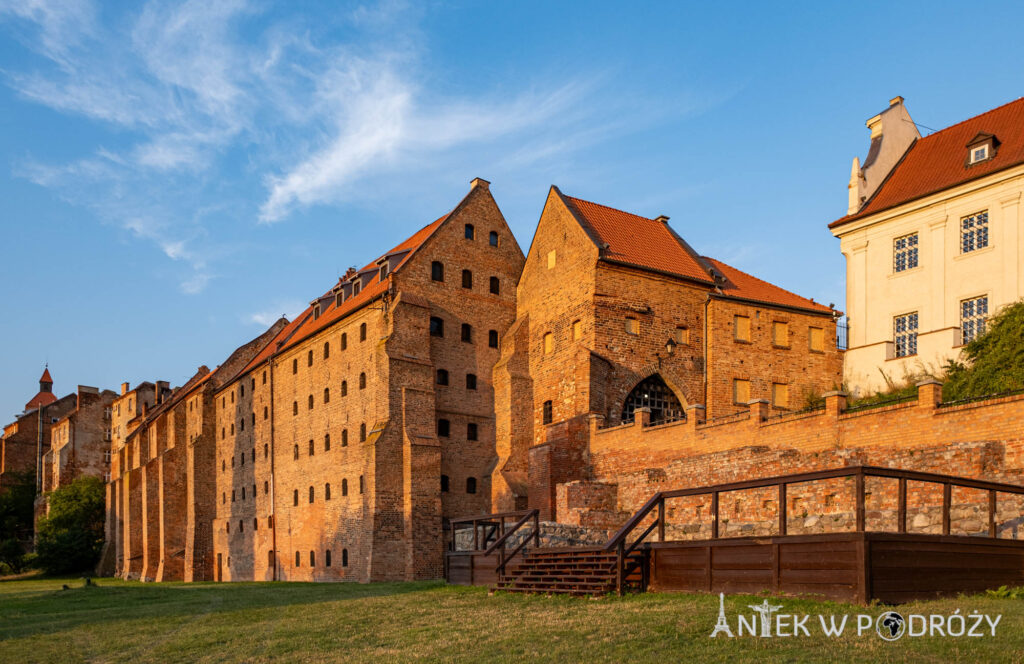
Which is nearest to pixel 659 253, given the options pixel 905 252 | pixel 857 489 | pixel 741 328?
pixel 741 328

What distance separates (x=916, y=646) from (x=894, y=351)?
2498cm

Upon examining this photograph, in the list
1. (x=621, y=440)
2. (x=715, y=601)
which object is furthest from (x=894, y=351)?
(x=715, y=601)

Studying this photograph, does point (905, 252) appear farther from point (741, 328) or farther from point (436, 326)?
point (436, 326)

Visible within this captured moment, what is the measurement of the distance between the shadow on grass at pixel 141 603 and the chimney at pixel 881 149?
22.6 m

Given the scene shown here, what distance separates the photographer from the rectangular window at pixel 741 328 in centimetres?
3666

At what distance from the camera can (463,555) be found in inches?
896

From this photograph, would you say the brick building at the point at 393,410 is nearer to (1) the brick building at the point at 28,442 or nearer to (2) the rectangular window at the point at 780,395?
(2) the rectangular window at the point at 780,395

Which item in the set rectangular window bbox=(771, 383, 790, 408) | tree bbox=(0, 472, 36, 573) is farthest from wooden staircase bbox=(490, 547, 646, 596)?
tree bbox=(0, 472, 36, 573)

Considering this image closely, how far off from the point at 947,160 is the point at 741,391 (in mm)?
11080

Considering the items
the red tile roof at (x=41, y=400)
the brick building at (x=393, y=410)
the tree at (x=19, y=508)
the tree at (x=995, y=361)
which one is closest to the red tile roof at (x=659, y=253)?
the brick building at (x=393, y=410)

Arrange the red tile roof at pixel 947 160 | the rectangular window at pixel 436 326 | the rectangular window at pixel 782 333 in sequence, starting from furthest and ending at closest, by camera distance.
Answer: the rectangular window at pixel 436 326 → the rectangular window at pixel 782 333 → the red tile roof at pixel 947 160

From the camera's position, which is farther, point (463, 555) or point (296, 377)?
point (296, 377)

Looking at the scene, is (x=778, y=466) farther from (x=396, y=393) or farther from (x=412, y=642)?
(x=396, y=393)
